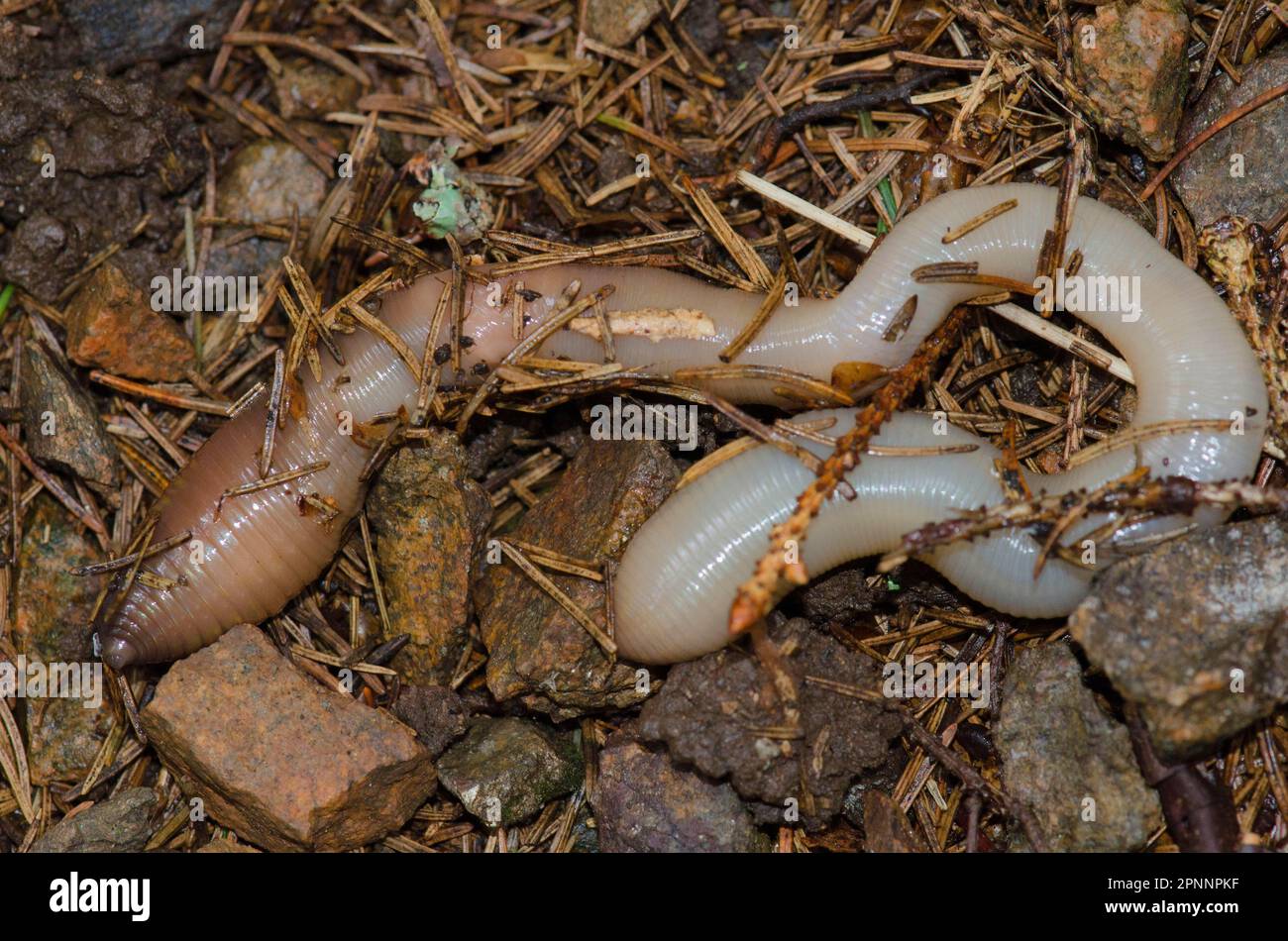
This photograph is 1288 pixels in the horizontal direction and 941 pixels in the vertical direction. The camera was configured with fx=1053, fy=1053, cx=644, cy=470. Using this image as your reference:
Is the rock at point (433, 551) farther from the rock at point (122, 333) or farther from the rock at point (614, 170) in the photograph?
the rock at point (614, 170)

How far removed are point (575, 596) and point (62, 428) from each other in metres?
3.03

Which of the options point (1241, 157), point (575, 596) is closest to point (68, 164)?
point (575, 596)

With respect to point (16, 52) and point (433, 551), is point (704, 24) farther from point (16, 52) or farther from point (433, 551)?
point (16, 52)

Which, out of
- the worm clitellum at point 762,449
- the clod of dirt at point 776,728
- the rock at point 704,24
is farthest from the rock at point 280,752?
the rock at point 704,24

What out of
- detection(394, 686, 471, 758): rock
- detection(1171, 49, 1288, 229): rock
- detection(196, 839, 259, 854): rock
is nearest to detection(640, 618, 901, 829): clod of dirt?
detection(394, 686, 471, 758): rock

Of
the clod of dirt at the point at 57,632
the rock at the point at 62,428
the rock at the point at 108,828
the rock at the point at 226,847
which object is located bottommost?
the rock at the point at 226,847

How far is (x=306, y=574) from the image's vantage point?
18.9ft

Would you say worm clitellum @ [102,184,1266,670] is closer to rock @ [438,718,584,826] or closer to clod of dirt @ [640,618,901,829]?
clod of dirt @ [640,618,901,829]

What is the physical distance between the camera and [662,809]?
200 inches

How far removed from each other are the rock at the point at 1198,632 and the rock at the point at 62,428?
5.16m

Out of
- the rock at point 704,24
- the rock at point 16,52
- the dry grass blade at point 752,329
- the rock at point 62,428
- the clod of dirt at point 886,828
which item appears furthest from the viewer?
the rock at point 704,24

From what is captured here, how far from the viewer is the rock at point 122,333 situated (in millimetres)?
5867

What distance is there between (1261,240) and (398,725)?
490cm
